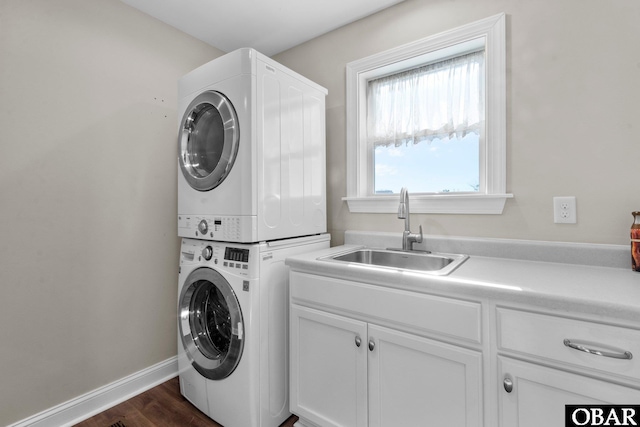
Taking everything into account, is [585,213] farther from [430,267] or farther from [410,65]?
[410,65]

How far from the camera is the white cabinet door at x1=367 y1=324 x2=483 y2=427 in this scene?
1103mm

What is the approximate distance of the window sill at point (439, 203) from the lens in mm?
1643

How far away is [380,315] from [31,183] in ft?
6.27

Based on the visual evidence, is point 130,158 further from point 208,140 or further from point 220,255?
point 220,255

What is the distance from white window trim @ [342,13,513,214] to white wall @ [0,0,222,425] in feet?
4.42

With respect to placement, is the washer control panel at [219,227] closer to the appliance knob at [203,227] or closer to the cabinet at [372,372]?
the appliance knob at [203,227]

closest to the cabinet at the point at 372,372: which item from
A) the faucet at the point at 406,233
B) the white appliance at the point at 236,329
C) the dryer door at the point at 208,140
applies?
the white appliance at the point at 236,329

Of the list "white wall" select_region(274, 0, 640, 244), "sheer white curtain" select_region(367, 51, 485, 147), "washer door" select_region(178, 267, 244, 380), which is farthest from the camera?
"sheer white curtain" select_region(367, 51, 485, 147)

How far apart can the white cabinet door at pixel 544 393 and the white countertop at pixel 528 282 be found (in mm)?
206

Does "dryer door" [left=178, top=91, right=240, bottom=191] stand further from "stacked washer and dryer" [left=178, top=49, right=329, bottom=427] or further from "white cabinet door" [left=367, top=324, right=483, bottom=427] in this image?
"white cabinet door" [left=367, top=324, right=483, bottom=427]

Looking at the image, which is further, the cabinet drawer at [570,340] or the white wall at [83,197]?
the white wall at [83,197]

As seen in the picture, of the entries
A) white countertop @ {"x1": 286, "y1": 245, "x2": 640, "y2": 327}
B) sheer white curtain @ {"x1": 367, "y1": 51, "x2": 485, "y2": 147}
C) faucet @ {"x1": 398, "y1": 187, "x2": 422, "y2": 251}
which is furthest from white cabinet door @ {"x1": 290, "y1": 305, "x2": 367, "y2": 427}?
sheer white curtain @ {"x1": 367, "y1": 51, "x2": 485, "y2": 147}

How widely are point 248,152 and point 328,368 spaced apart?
115 centimetres

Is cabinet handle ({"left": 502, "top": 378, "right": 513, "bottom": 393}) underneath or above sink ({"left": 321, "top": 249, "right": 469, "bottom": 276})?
underneath
